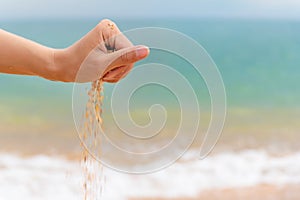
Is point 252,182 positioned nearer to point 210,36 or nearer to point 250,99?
point 250,99

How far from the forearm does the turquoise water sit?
245cm

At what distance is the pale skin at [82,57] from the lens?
103cm

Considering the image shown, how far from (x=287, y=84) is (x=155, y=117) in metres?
3.17

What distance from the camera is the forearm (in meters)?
1.16

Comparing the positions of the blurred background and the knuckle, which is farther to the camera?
the blurred background

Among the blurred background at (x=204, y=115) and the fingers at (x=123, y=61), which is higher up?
the blurred background at (x=204, y=115)

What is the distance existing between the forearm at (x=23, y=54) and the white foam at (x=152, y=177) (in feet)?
6.55

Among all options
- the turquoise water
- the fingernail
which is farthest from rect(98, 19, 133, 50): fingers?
the turquoise water

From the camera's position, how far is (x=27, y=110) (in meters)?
3.75

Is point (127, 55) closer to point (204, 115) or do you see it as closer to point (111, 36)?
point (111, 36)

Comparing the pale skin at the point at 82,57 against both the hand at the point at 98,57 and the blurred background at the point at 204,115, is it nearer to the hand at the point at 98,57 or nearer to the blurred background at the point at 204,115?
the hand at the point at 98,57

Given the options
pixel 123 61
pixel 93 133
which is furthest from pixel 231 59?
pixel 123 61

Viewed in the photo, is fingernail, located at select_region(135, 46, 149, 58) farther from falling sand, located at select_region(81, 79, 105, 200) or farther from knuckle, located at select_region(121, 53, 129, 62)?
falling sand, located at select_region(81, 79, 105, 200)

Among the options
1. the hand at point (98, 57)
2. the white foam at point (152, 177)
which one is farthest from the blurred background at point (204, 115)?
the hand at point (98, 57)
